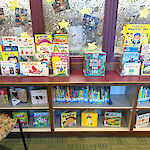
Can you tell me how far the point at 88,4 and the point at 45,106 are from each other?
1.40 m

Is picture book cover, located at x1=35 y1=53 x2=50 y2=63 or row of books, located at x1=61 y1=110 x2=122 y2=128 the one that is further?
row of books, located at x1=61 y1=110 x2=122 y2=128

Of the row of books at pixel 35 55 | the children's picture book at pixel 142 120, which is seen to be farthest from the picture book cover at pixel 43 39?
the children's picture book at pixel 142 120

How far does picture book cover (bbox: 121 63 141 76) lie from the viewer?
181 cm

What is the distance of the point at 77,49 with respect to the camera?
2.09m

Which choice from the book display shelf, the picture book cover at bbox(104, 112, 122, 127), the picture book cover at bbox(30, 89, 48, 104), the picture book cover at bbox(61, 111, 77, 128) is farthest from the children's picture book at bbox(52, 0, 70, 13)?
the picture book cover at bbox(104, 112, 122, 127)

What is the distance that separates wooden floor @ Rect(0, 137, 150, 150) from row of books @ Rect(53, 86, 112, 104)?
1.75 ft

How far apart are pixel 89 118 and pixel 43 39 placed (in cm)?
122

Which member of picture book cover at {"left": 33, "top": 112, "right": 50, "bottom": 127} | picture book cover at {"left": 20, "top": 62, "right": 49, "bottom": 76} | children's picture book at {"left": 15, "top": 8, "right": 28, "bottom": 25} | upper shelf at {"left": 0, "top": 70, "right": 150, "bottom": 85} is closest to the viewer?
upper shelf at {"left": 0, "top": 70, "right": 150, "bottom": 85}

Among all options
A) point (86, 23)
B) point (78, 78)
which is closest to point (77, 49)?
point (86, 23)

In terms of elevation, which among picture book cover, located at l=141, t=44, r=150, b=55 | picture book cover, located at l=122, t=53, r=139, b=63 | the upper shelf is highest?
picture book cover, located at l=141, t=44, r=150, b=55

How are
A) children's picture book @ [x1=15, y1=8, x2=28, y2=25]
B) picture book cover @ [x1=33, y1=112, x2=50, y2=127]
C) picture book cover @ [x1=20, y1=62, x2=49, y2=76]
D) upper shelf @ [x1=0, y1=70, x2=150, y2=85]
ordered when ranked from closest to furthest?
upper shelf @ [x1=0, y1=70, x2=150, y2=85]
picture book cover @ [x1=20, y1=62, x2=49, y2=76]
children's picture book @ [x1=15, y1=8, x2=28, y2=25]
picture book cover @ [x1=33, y1=112, x2=50, y2=127]

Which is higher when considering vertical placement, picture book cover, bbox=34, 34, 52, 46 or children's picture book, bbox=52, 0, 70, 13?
children's picture book, bbox=52, 0, 70, 13

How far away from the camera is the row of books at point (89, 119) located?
2025mm

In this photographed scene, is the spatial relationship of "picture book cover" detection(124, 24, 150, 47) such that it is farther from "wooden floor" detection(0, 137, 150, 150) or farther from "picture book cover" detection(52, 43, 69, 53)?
"wooden floor" detection(0, 137, 150, 150)
